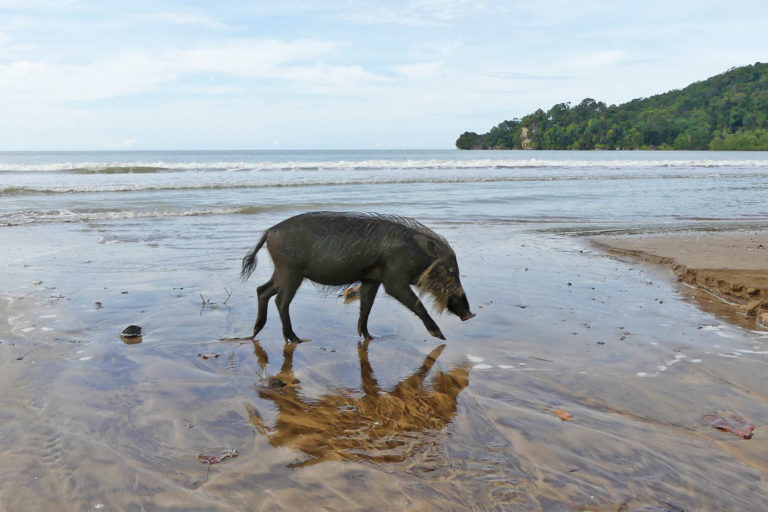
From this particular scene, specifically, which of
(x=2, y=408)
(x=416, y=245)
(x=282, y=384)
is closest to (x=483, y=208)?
(x=416, y=245)

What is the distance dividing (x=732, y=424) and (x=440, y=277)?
2587mm

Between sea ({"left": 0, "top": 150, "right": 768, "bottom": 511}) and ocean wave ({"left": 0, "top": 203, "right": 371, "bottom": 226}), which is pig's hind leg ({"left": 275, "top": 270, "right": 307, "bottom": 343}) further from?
ocean wave ({"left": 0, "top": 203, "right": 371, "bottom": 226})

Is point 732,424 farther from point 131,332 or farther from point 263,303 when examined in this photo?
point 131,332

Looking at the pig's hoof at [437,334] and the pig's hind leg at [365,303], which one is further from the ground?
the pig's hind leg at [365,303]

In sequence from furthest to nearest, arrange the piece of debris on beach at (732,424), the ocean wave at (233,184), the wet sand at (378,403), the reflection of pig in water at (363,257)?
1. the ocean wave at (233,184)
2. the reflection of pig in water at (363,257)
3. the piece of debris on beach at (732,424)
4. the wet sand at (378,403)

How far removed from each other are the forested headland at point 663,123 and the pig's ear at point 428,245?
113 meters

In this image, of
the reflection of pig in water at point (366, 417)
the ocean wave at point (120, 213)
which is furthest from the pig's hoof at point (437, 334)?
the ocean wave at point (120, 213)

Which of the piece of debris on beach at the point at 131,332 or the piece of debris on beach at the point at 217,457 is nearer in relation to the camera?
the piece of debris on beach at the point at 217,457

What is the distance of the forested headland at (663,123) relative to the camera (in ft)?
359

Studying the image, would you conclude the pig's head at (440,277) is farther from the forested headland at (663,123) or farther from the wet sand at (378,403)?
the forested headland at (663,123)

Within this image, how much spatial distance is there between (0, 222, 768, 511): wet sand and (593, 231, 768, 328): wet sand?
0.48 meters

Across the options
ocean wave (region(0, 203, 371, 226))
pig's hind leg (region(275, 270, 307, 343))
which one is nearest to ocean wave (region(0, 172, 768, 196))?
ocean wave (region(0, 203, 371, 226))

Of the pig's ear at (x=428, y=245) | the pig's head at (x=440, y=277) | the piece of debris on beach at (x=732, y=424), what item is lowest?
the piece of debris on beach at (x=732, y=424)

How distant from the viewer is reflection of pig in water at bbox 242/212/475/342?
17.6 ft
